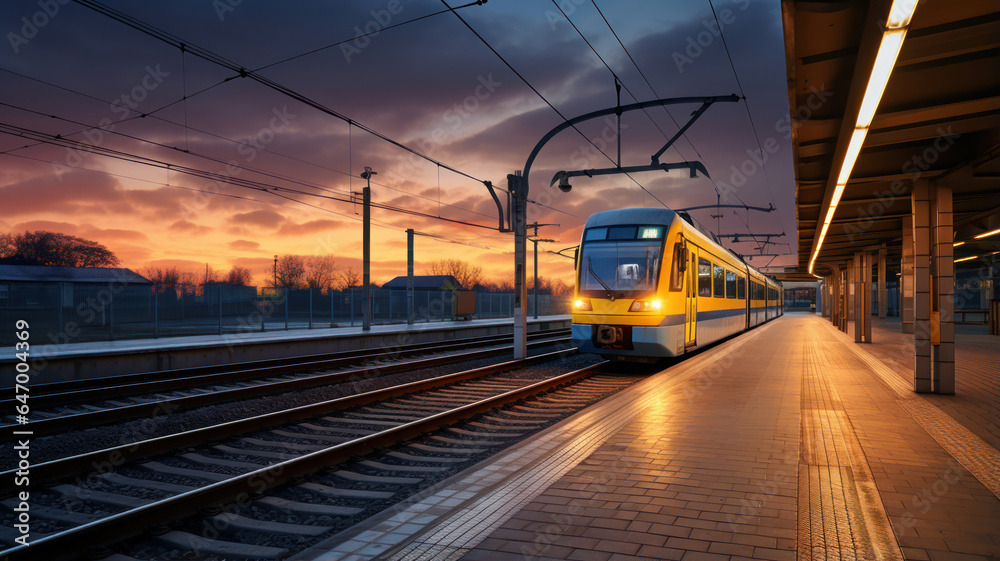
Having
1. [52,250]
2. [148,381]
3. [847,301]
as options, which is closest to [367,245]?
[148,381]

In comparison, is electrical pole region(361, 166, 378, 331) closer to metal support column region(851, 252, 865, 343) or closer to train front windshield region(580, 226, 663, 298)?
train front windshield region(580, 226, 663, 298)

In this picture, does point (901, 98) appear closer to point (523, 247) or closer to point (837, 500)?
point (837, 500)

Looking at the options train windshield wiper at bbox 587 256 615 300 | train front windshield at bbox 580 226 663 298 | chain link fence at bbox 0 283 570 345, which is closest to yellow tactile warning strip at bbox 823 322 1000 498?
train front windshield at bbox 580 226 663 298

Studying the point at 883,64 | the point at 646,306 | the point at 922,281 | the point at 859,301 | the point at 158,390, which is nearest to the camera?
the point at 883,64

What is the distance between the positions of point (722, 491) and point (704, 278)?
1187cm

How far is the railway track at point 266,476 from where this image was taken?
14.6 ft

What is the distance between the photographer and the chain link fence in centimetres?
1778

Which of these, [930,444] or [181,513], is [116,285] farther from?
[930,444]

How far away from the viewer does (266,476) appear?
18.2 ft

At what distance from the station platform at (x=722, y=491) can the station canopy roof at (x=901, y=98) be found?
11.7 ft

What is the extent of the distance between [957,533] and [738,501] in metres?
1.41

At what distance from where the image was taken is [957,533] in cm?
415

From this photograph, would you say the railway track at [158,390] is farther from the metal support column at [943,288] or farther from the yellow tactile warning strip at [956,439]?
the metal support column at [943,288]

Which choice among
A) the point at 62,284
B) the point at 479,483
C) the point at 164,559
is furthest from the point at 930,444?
the point at 62,284
